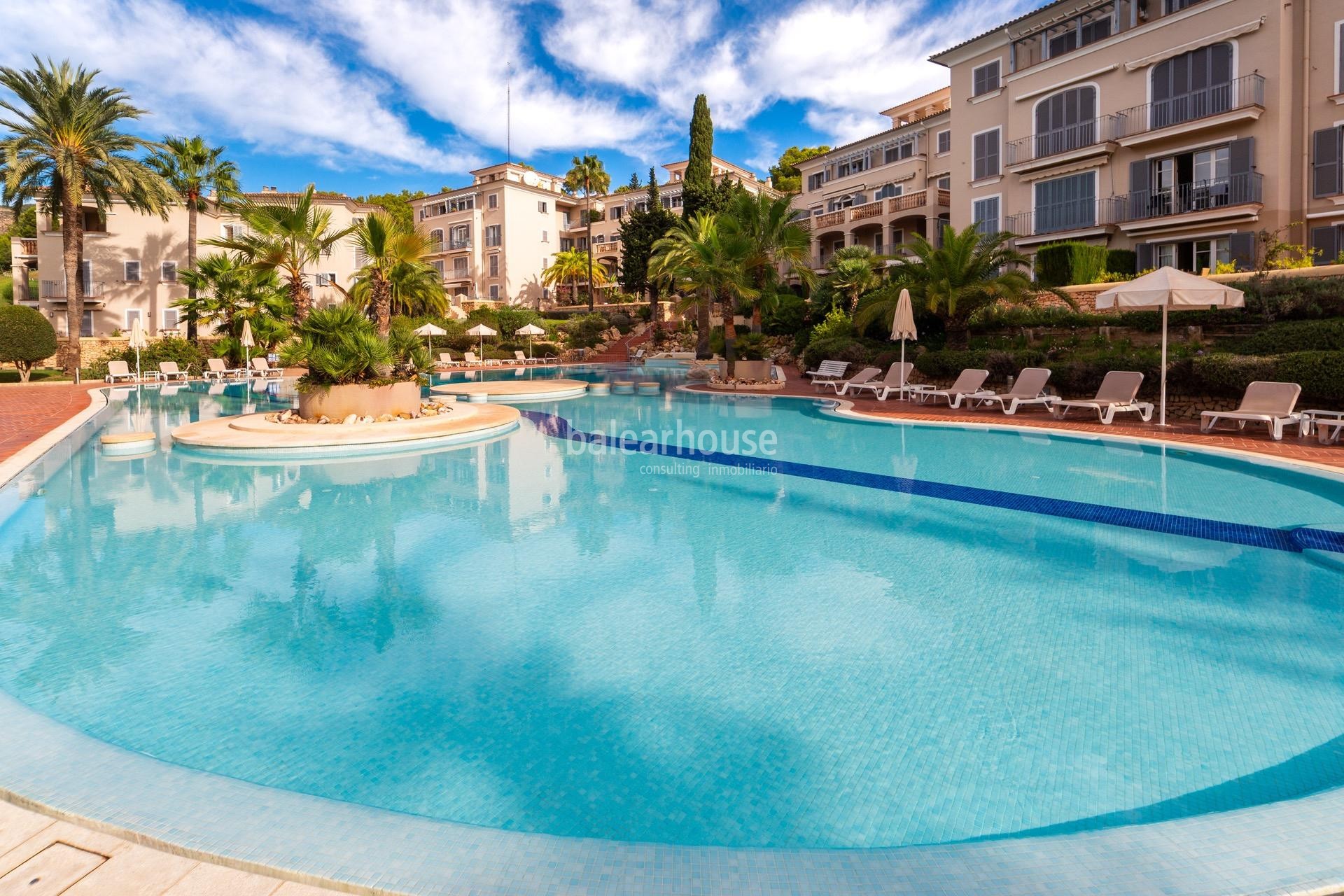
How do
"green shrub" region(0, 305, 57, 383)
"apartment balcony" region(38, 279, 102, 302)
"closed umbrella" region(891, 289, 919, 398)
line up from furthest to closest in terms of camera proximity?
"apartment balcony" region(38, 279, 102, 302)
"green shrub" region(0, 305, 57, 383)
"closed umbrella" region(891, 289, 919, 398)

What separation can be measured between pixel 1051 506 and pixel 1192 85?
24091mm

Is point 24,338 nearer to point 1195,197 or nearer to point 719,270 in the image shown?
point 719,270

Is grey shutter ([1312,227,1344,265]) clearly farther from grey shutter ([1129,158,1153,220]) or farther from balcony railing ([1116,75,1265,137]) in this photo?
grey shutter ([1129,158,1153,220])

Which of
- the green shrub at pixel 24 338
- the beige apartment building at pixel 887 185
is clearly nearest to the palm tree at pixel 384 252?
the green shrub at pixel 24 338

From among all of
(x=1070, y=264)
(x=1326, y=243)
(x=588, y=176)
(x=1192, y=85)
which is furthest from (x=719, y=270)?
(x=588, y=176)

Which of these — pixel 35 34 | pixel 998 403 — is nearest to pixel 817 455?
pixel 998 403

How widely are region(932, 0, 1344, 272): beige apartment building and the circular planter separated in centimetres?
2477

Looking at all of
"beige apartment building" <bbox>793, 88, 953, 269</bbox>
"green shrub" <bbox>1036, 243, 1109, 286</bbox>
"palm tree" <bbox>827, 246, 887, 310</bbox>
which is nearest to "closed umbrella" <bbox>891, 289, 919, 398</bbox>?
"green shrub" <bbox>1036, 243, 1109, 286</bbox>

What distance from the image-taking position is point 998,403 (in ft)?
57.8

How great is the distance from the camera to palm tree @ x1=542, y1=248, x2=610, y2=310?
190 feet

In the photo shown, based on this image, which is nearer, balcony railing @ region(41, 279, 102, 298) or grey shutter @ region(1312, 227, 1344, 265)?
grey shutter @ region(1312, 227, 1344, 265)

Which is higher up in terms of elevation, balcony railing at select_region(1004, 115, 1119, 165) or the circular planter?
balcony railing at select_region(1004, 115, 1119, 165)

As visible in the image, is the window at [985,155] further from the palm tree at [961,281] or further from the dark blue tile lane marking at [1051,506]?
the dark blue tile lane marking at [1051,506]

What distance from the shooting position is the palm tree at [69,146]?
1144 inches
